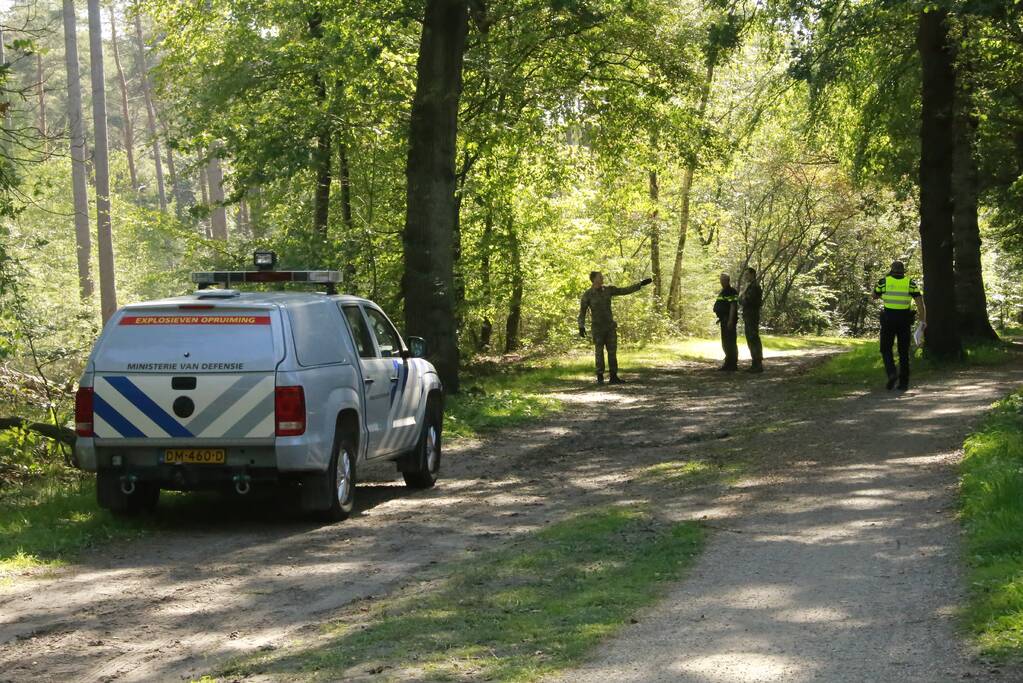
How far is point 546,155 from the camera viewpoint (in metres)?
26.3

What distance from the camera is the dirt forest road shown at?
253 inches

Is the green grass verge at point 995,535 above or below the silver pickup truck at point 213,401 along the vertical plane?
below

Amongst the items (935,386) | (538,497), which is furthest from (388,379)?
(935,386)

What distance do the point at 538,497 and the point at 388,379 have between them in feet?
6.04

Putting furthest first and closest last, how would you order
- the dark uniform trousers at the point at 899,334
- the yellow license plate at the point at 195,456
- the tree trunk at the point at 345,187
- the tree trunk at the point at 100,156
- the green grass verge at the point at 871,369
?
1. the tree trunk at the point at 100,156
2. the tree trunk at the point at 345,187
3. the green grass verge at the point at 871,369
4. the dark uniform trousers at the point at 899,334
5. the yellow license plate at the point at 195,456

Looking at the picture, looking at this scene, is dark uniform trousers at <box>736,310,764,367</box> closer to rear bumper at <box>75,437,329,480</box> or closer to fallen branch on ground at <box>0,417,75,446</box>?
fallen branch on ground at <box>0,417,75,446</box>

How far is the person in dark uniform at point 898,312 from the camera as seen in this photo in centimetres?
1933

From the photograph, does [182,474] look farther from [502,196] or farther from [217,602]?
[502,196]

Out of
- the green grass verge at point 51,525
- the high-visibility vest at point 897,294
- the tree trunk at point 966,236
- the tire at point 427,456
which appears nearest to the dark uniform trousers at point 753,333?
the tree trunk at point 966,236

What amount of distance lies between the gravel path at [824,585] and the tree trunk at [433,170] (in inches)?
306

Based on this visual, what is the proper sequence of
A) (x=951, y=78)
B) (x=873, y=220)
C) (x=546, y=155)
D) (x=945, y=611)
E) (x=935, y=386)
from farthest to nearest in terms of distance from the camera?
(x=873, y=220) < (x=546, y=155) < (x=951, y=78) < (x=935, y=386) < (x=945, y=611)

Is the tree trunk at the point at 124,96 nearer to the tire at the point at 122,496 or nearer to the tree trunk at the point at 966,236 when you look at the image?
the tree trunk at the point at 966,236

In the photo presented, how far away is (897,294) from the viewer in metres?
19.3

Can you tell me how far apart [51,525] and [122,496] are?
62 centimetres
